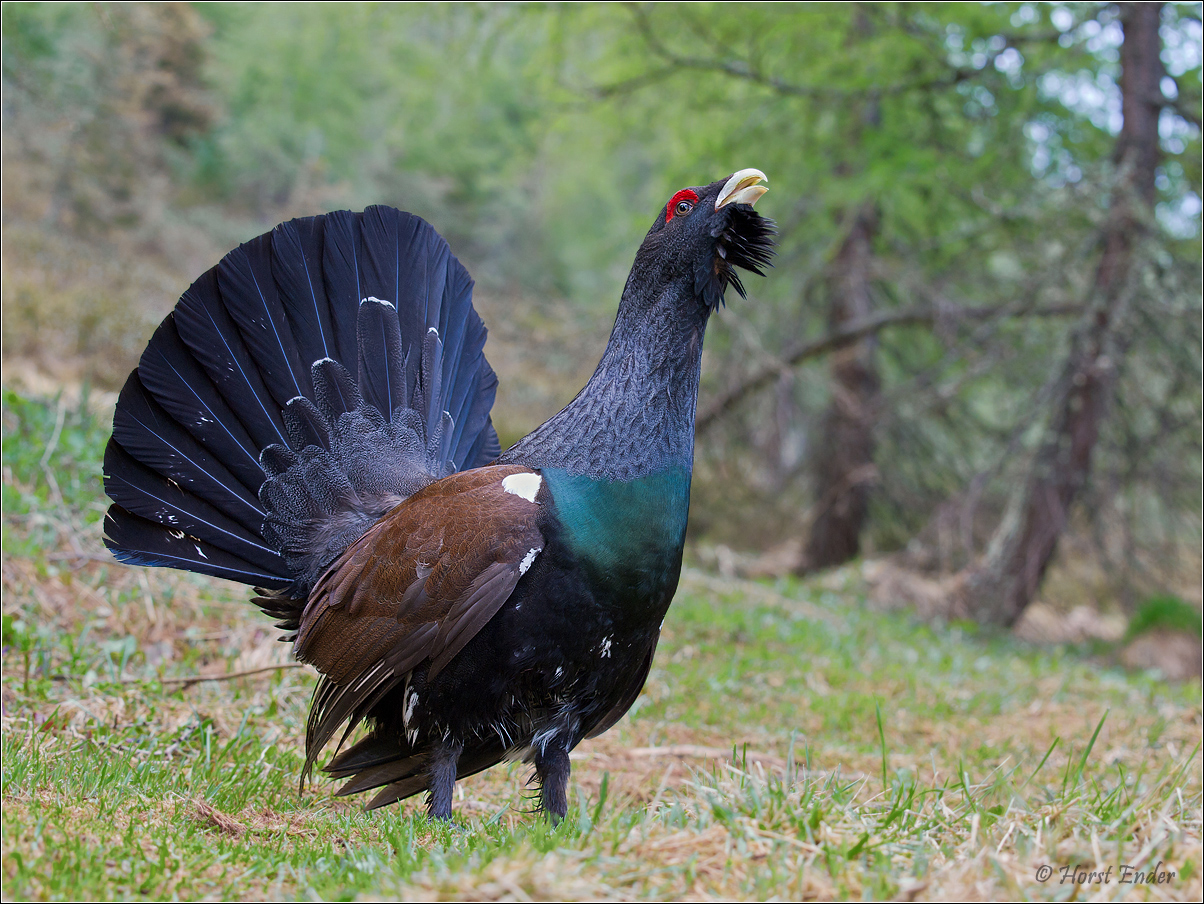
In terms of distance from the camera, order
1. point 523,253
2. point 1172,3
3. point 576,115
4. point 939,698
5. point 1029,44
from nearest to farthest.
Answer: point 939,698, point 1172,3, point 1029,44, point 576,115, point 523,253

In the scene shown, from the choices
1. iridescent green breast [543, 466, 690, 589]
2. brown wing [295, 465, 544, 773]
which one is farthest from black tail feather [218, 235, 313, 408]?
iridescent green breast [543, 466, 690, 589]

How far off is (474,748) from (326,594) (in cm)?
77

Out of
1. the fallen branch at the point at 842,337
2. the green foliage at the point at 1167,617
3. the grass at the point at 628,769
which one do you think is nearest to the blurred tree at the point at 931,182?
the fallen branch at the point at 842,337

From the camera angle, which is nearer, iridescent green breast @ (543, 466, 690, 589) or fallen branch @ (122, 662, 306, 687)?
iridescent green breast @ (543, 466, 690, 589)

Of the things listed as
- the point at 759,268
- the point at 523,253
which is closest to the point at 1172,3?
the point at 759,268

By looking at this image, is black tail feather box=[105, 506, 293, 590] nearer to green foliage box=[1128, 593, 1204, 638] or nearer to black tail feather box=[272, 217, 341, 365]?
black tail feather box=[272, 217, 341, 365]

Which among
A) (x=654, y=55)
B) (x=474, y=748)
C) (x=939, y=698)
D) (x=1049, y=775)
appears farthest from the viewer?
(x=654, y=55)

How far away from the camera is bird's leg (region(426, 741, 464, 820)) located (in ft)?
10.6

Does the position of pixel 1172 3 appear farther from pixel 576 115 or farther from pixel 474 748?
pixel 474 748

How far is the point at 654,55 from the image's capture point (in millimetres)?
10016

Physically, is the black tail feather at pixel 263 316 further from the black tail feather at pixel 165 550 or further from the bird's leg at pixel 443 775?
the bird's leg at pixel 443 775

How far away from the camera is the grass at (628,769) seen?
2.15 m

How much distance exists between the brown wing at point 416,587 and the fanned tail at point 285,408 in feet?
1.47

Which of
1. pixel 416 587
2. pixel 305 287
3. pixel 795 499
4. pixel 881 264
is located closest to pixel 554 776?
A: pixel 416 587
